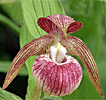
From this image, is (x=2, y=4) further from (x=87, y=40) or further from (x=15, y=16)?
(x=87, y=40)

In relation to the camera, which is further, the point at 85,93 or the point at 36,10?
the point at 85,93

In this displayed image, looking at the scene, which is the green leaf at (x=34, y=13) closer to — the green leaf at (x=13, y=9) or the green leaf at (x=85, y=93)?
the green leaf at (x=85, y=93)

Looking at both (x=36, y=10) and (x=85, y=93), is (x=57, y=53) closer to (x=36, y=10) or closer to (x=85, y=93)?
(x=36, y=10)

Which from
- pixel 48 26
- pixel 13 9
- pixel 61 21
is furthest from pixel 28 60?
pixel 13 9

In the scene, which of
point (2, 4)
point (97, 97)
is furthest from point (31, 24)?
point (2, 4)

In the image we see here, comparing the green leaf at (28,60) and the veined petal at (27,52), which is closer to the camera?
the veined petal at (27,52)

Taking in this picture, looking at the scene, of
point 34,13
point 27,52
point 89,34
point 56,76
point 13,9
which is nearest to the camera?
point 56,76

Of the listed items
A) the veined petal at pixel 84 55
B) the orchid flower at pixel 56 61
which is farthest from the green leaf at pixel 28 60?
A: the veined petal at pixel 84 55

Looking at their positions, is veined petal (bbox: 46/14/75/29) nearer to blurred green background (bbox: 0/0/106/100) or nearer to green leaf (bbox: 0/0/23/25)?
blurred green background (bbox: 0/0/106/100)
